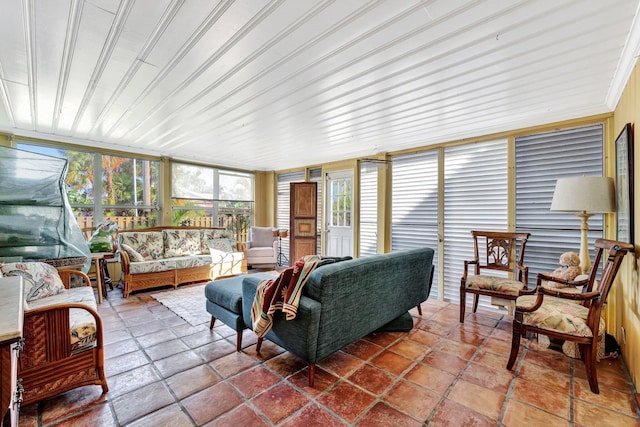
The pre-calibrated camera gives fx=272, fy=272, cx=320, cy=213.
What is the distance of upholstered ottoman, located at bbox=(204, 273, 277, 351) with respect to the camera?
7.50 feet

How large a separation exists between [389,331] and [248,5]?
2.85 meters

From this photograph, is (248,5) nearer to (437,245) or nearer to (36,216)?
(36,216)

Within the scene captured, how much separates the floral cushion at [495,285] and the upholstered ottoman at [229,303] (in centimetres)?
209

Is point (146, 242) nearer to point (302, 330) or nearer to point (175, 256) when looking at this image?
point (175, 256)

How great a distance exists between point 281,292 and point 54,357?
4.54 ft

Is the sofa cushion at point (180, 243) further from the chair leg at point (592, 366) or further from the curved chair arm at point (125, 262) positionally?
the chair leg at point (592, 366)

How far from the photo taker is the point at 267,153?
4.98 m

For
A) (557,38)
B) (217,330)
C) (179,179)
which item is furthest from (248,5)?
(179,179)

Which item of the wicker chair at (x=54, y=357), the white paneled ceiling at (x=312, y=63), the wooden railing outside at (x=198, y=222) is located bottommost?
the wicker chair at (x=54, y=357)

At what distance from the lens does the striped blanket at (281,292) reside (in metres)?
1.84

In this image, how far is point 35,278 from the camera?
2340 mm

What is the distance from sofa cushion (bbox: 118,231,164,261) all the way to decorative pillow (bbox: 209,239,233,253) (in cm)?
81

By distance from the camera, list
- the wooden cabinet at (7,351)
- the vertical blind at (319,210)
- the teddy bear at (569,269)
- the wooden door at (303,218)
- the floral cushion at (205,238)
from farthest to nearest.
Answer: the vertical blind at (319,210) → the wooden door at (303,218) → the floral cushion at (205,238) → the teddy bear at (569,269) → the wooden cabinet at (7,351)

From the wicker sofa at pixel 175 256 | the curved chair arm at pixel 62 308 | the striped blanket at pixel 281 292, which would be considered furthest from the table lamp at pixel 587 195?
the wicker sofa at pixel 175 256
